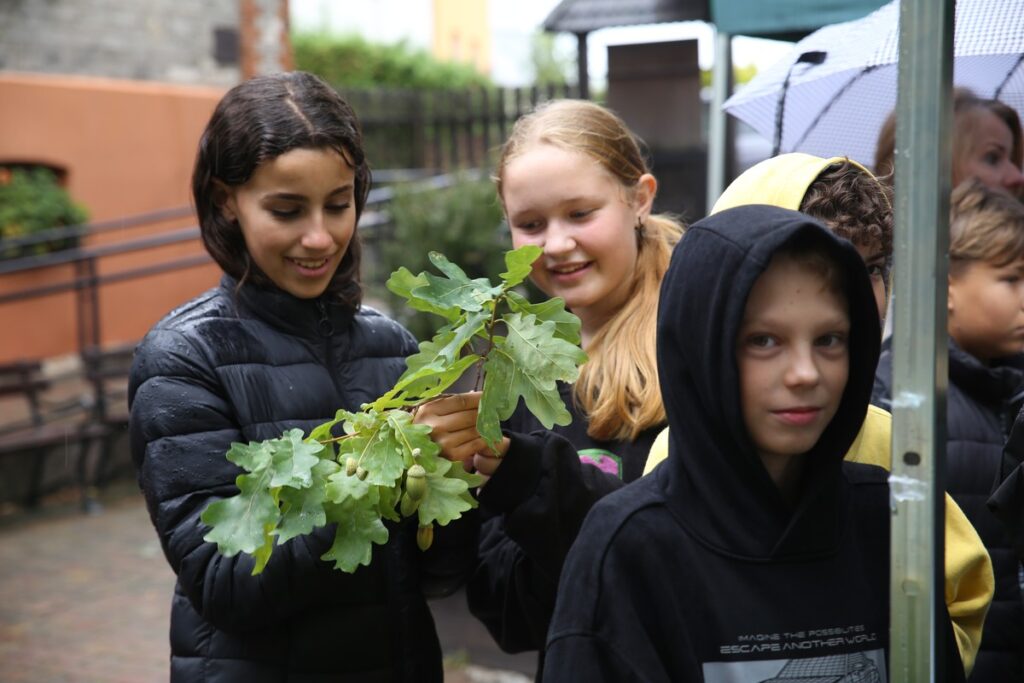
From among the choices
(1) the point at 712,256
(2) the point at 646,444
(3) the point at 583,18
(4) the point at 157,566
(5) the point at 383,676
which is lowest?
(4) the point at 157,566

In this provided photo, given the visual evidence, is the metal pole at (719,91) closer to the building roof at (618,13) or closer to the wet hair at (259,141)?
the building roof at (618,13)

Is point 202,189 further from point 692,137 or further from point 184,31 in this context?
point 184,31

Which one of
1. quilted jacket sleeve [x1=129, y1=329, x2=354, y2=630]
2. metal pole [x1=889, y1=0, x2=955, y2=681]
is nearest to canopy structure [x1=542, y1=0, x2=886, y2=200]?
quilted jacket sleeve [x1=129, y1=329, x2=354, y2=630]

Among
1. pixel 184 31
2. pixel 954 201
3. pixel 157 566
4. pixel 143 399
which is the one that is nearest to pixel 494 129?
pixel 184 31

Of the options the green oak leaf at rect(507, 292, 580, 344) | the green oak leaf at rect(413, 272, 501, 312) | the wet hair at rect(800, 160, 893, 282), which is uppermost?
the wet hair at rect(800, 160, 893, 282)

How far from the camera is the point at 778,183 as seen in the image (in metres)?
1.94

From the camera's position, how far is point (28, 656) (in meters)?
5.49

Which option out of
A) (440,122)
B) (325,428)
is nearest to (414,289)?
(325,428)

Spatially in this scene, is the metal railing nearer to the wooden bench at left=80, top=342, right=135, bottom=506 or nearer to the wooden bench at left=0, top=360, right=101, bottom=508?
the wooden bench at left=80, top=342, right=135, bottom=506

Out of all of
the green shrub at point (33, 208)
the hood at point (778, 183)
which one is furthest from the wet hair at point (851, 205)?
the green shrub at point (33, 208)

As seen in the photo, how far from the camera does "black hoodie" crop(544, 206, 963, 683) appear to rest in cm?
153

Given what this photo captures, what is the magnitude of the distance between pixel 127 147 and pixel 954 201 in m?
9.65

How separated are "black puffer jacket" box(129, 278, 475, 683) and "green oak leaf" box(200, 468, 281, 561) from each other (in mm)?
276

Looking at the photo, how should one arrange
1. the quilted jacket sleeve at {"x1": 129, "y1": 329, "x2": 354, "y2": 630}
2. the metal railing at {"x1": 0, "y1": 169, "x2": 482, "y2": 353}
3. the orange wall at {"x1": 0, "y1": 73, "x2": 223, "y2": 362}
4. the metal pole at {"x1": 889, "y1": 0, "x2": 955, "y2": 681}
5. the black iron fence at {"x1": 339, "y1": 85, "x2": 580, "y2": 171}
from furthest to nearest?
the black iron fence at {"x1": 339, "y1": 85, "x2": 580, "y2": 171}, the orange wall at {"x1": 0, "y1": 73, "x2": 223, "y2": 362}, the metal railing at {"x1": 0, "y1": 169, "x2": 482, "y2": 353}, the quilted jacket sleeve at {"x1": 129, "y1": 329, "x2": 354, "y2": 630}, the metal pole at {"x1": 889, "y1": 0, "x2": 955, "y2": 681}
